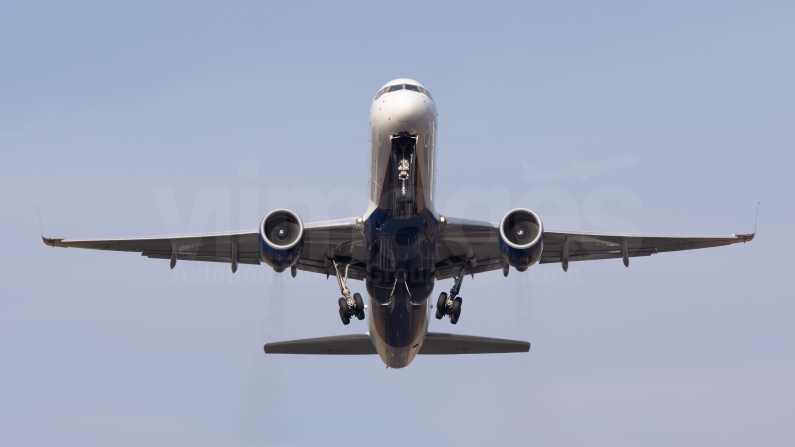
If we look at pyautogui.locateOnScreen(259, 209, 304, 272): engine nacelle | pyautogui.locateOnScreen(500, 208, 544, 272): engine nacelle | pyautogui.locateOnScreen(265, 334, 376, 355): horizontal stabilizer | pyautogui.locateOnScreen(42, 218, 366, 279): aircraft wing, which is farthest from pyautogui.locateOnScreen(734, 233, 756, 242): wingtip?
pyautogui.locateOnScreen(259, 209, 304, 272): engine nacelle

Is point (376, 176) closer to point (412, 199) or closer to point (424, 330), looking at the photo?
point (412, 199)

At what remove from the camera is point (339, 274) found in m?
31.1

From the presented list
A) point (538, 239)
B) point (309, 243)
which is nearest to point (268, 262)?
point (309, 243)

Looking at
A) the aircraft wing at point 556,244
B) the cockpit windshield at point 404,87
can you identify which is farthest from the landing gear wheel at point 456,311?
the cockpit windshield at point 404,87

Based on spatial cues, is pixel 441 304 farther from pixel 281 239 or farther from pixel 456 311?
pixel 281 239

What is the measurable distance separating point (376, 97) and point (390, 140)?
2.07m

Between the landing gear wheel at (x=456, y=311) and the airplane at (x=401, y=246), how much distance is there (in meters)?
0.04

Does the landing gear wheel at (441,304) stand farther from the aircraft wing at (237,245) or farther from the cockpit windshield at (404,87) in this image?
the cockpit windshield at (404,87)

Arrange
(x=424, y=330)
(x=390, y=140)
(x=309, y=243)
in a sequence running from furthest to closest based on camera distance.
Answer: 1. (x=424, y=330)
2. (x=309, y=243)
3. (x=390, y=140)

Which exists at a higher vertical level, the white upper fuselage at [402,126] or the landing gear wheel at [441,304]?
the white upper fuselage at [402,126]

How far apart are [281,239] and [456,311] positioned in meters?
6.31

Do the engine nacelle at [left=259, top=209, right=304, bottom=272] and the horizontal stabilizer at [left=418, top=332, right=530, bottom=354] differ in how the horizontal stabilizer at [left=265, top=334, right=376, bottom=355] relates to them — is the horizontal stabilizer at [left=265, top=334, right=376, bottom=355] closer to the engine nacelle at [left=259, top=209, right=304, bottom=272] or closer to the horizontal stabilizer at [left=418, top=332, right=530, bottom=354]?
the horizontal stabilizer at [left=418, top=332, right=530, bottom=354]

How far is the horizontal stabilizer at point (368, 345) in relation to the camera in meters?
33.9

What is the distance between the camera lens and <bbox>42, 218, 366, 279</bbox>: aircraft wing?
30156 mm
